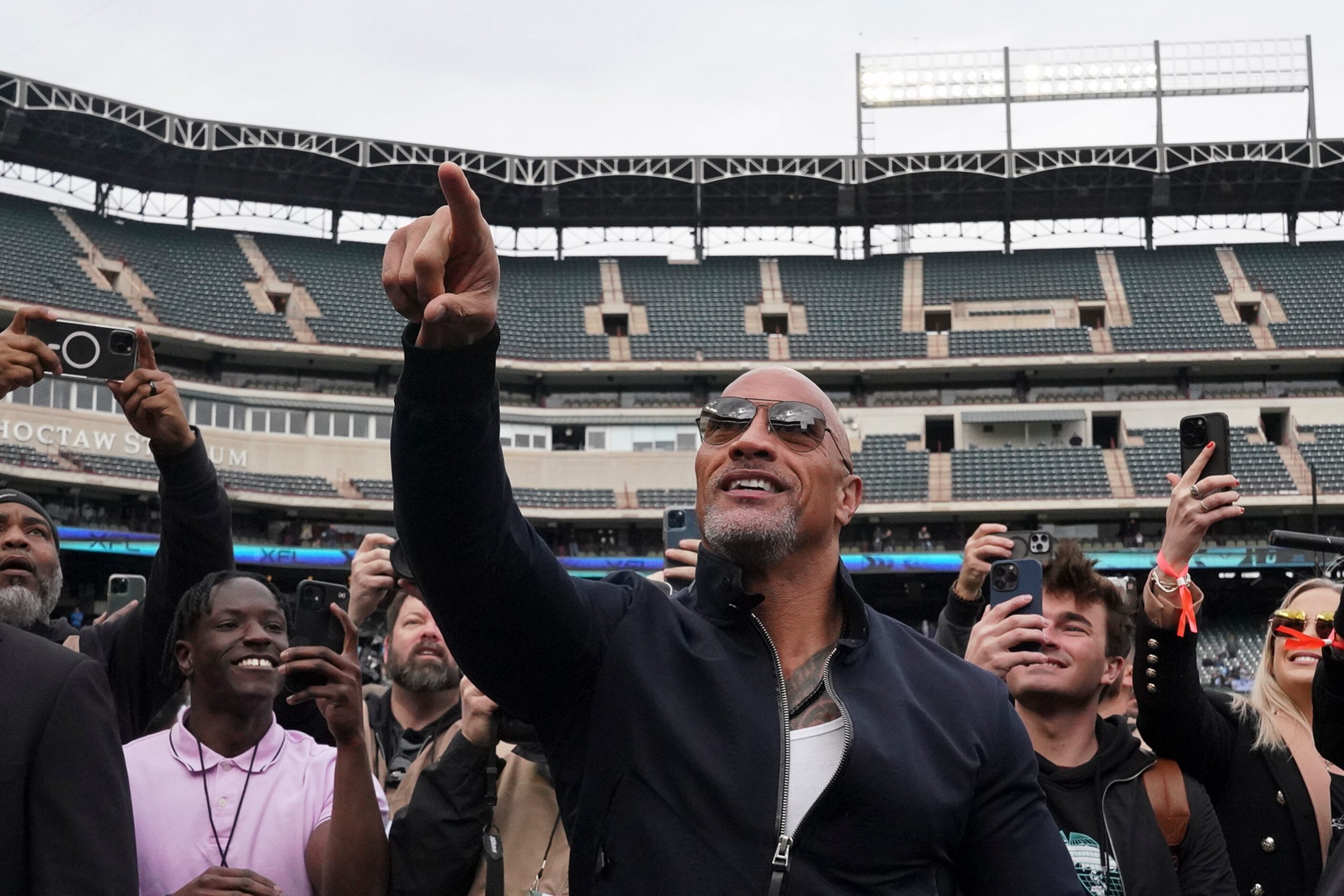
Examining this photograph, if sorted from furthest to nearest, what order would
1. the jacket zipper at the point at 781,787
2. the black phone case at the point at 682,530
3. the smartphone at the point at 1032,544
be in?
the black phone case at the point at 682,530
the smartphone at the point at 1032,544
the jacket zipper at the point at 781,787

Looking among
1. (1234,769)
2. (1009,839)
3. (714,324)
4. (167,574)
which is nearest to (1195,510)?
(1234,769)

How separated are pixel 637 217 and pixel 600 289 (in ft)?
9.37

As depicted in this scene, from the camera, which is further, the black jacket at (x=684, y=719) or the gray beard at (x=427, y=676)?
the gray beard at (x=427, y=676)

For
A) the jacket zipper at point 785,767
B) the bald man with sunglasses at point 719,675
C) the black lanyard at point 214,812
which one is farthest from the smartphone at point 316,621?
the jacket zipper at point 785,767

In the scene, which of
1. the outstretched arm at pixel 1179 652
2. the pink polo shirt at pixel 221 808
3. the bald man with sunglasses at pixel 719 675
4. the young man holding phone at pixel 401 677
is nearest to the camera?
the bald man with sunglasses at pixel 719 675

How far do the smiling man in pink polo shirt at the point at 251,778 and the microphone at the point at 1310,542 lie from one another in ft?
9.34

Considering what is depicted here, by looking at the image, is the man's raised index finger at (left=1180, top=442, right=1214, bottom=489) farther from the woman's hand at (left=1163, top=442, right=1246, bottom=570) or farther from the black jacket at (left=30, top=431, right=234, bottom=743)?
the black jacket at (left=30, top=431, right=234, bottom=743)

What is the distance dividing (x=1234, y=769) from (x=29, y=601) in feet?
14.6

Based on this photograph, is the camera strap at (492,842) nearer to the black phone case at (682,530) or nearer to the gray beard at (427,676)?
the black phone case at (682,530)

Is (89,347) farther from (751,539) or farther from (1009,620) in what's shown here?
(1009,620)

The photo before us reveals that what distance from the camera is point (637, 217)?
4778 centimetres

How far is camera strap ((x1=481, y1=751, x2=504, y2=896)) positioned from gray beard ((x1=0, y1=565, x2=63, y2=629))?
5.84ft

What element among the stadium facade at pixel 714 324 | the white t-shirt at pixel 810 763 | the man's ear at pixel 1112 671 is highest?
the stadium facade at pixel 714 324

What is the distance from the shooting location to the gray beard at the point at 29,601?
4898mm
